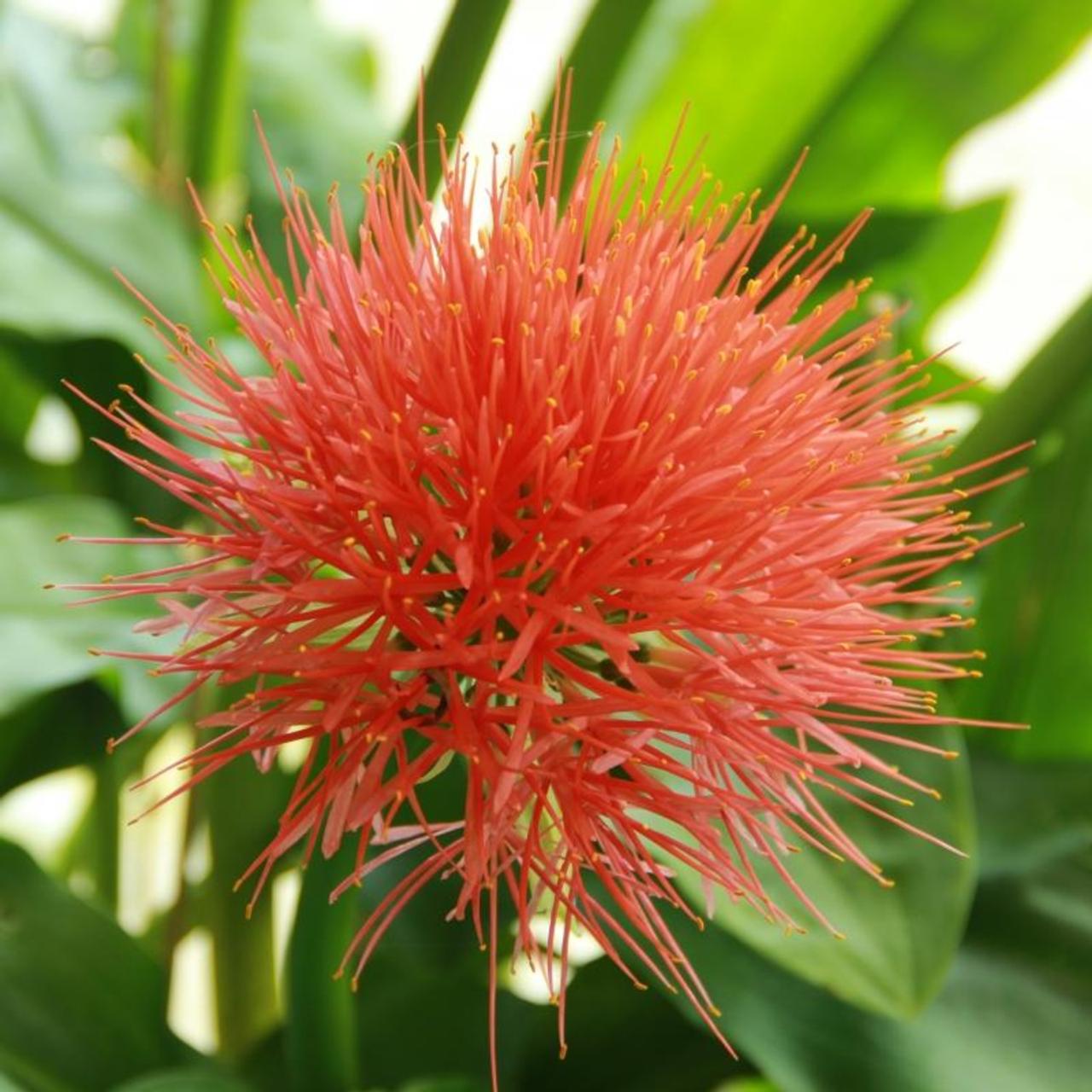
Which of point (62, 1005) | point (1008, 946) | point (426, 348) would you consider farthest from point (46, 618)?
point (1008, 946)

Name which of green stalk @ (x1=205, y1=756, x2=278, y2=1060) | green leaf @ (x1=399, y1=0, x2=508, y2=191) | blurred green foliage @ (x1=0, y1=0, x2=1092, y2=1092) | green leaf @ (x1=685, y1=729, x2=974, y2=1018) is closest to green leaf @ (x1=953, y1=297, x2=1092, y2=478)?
blurred green foliage @ (x1=0, y1=0, x2=1092, y2=1092)

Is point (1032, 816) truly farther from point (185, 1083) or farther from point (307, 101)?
point (307, 101)

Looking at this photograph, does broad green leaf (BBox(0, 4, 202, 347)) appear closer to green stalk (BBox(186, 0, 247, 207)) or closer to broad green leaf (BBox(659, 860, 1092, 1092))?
green stalk (BBox(186, 0, 247, 207))

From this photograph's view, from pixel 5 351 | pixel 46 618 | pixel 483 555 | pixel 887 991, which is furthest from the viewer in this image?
pixel 5 351

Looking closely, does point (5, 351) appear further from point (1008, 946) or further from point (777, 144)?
point (1008, 946)

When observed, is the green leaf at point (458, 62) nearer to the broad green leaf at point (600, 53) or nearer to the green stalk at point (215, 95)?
the broad green leaf at point (600, 53)

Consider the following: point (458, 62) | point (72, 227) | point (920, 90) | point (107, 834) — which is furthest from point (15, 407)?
point (920, 90)

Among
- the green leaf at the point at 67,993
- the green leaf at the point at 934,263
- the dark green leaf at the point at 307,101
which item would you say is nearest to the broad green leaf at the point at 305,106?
the dark green leaf at the point at 307,101
